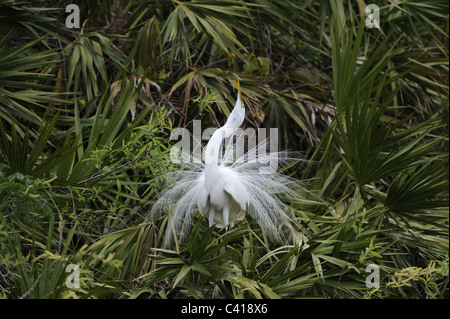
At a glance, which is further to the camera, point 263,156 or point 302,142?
point 302,142

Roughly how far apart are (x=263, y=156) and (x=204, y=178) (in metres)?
0.33

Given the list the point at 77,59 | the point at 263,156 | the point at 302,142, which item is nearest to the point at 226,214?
the point at 263,156

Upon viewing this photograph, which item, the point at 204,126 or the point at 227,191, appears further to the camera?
the point at 204,126

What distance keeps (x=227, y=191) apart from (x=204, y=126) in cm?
89

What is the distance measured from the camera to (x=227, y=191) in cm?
220

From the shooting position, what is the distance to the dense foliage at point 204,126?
2.19 metres

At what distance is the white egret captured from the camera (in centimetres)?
221

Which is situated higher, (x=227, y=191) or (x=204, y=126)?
(x=204, y=126)

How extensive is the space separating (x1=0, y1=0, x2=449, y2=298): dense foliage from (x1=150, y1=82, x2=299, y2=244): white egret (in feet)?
0.26

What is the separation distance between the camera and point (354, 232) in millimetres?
2412

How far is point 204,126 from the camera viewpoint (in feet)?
9.96

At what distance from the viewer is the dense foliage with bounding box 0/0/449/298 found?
2193 millimetres

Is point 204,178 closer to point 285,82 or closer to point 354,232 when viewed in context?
point 354,232

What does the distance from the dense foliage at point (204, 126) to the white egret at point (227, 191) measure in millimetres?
79
